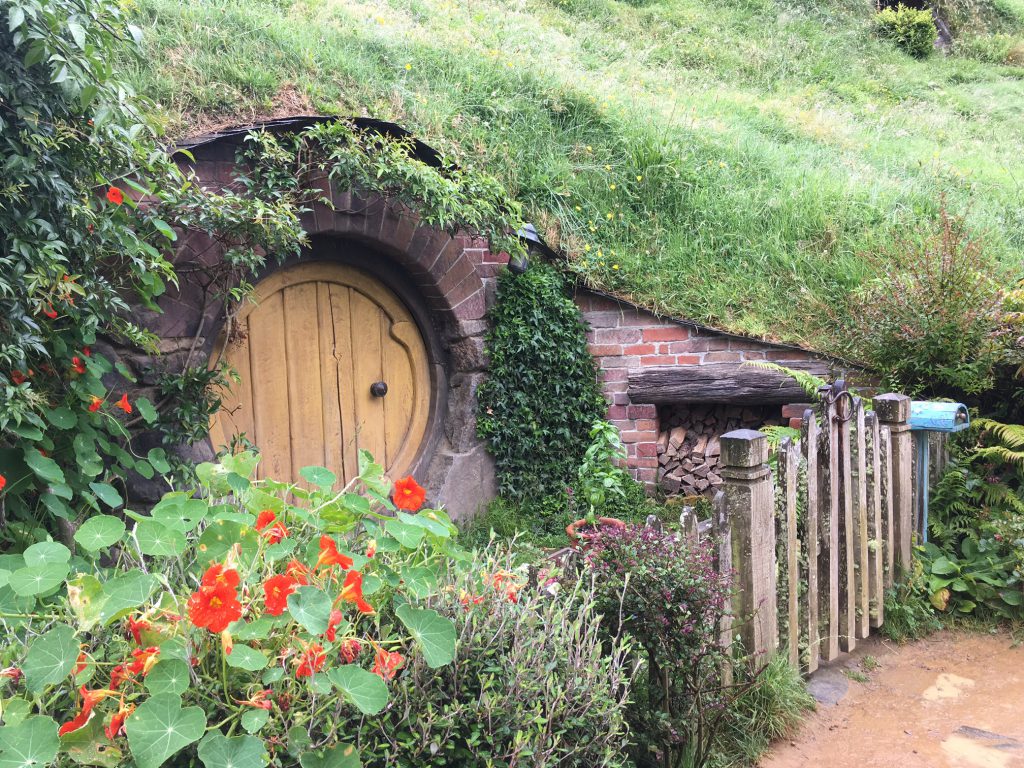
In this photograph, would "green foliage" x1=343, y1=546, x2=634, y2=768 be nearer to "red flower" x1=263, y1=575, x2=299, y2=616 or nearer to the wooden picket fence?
"red flower" x1=263, y1=575, x2=299, y2=616

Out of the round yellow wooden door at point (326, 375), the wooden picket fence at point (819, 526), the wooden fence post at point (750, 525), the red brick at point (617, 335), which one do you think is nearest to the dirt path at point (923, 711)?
the wooden picket fence at point (819, 526)

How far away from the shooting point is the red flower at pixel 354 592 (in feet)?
4.61

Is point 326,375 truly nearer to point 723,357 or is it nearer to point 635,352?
point 635,352

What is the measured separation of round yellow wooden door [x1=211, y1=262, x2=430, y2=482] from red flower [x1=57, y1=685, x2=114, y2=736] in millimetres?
Result: 2888

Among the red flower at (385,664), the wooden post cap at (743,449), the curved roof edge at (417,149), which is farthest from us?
the curved roof edge at (417,149)

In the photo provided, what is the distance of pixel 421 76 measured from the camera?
20.4 feet

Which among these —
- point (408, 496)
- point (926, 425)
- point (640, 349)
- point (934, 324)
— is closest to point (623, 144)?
point (640, 349)

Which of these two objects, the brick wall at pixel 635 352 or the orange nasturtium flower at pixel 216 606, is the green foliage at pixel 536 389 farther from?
the orange nasturtium flower at pixel 216 606

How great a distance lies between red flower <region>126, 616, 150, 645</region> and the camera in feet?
4.24

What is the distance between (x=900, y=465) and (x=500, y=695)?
277 cm

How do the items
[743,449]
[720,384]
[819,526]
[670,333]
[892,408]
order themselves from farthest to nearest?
→ [670,333]
[720,384]
[892,408]
[819,526]
[743,449]

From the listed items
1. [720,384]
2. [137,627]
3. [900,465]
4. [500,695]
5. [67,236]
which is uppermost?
[67,236]

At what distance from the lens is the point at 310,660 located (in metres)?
1.29

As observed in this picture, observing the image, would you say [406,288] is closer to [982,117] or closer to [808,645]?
[808,645]
